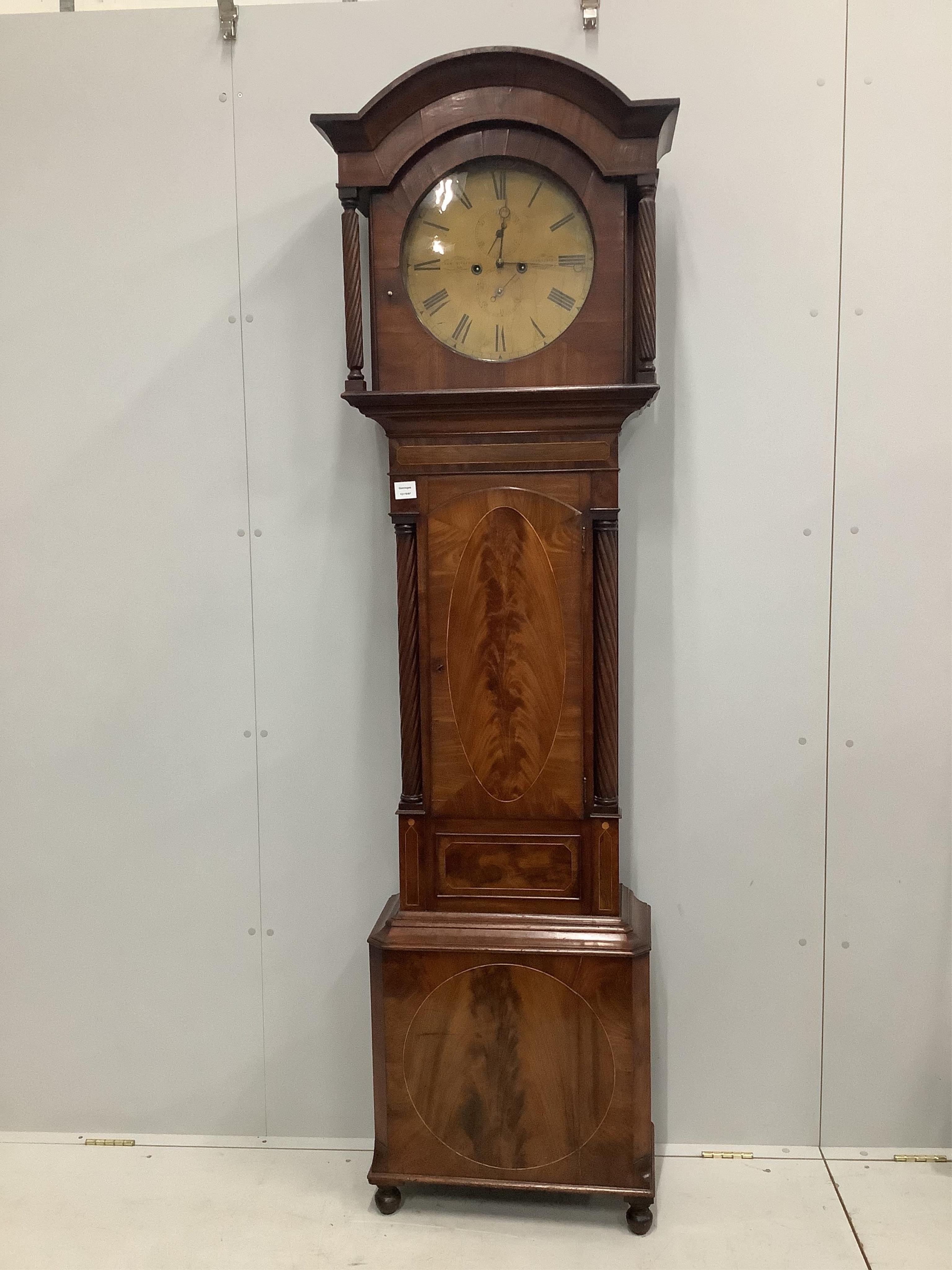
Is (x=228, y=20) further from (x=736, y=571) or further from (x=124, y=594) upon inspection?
(x=736, y=571)

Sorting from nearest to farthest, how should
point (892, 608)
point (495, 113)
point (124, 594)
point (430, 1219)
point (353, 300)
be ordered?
point (495, 113), point (353, 300), point (430, 1219), point (892, 608), point (124, 594)

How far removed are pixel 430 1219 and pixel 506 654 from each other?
1.22 m

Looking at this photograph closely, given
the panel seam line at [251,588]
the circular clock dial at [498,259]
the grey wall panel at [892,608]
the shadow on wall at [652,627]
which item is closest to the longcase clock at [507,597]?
the circular clock dial at [498,259]

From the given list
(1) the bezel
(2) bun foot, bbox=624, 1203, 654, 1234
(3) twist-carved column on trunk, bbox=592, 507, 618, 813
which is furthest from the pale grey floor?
(1) the bezel

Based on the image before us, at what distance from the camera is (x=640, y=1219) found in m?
1.97

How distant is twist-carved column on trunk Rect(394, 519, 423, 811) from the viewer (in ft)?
6.36

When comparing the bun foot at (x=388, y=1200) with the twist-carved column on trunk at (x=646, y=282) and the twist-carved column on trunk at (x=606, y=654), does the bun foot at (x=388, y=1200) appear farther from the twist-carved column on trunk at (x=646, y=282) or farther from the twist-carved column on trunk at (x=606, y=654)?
the twist-carved column on trunk at (x=646, y=282)

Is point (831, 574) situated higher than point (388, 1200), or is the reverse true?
point (831, 574)

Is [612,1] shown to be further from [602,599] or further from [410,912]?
[410,912]

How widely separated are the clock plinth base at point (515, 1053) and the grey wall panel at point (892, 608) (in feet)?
1.89

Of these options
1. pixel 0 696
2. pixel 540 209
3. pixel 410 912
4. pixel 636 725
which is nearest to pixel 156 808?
pixel 0 696

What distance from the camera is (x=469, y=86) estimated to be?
1.81 meters

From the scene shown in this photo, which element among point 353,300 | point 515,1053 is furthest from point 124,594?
point 515,1053

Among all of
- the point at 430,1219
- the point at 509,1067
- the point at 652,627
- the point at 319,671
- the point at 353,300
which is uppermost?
the point at 353,300
